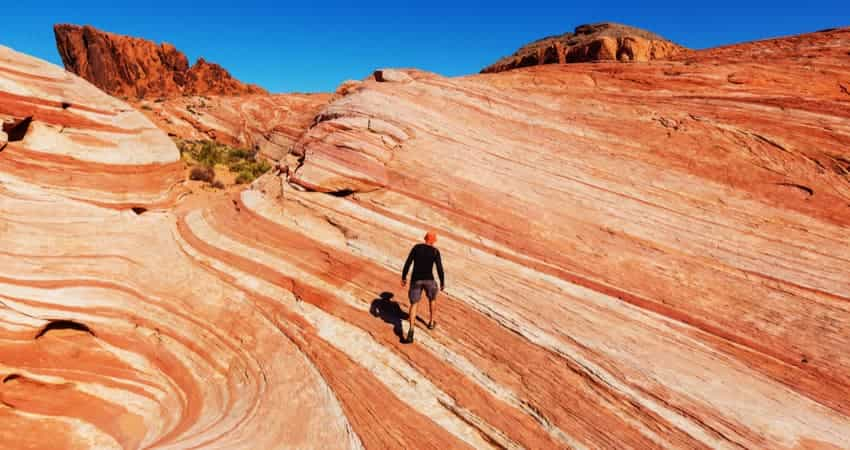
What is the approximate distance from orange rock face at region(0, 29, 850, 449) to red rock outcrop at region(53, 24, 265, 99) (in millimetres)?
87631

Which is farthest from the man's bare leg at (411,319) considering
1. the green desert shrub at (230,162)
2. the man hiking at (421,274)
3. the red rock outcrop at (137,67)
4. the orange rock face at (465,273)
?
the red rock outcrop at (137,67)

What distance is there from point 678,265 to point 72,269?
448 inches

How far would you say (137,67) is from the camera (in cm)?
8638

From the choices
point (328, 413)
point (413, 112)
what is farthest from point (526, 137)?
point (328, 413)

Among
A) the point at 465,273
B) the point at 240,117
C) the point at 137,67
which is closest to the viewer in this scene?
the point at 465,273

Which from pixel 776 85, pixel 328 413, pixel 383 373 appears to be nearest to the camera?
pixel 328 413

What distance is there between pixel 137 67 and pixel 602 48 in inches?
4011

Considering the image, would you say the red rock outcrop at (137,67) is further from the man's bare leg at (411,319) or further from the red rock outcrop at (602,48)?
the man's bare leg at (411,319)

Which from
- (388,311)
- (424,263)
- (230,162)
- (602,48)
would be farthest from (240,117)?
(424,263)

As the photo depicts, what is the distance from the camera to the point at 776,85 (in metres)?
9.95

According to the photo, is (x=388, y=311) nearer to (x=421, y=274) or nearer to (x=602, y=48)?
(x=421, y=274)

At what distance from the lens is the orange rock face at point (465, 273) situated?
556 cm

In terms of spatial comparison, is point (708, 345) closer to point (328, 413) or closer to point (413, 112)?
point (328, 413)

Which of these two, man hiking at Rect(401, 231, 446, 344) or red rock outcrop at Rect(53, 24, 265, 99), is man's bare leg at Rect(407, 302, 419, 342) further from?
red rock outcrop at Rect(53, 24, 265, 99)
